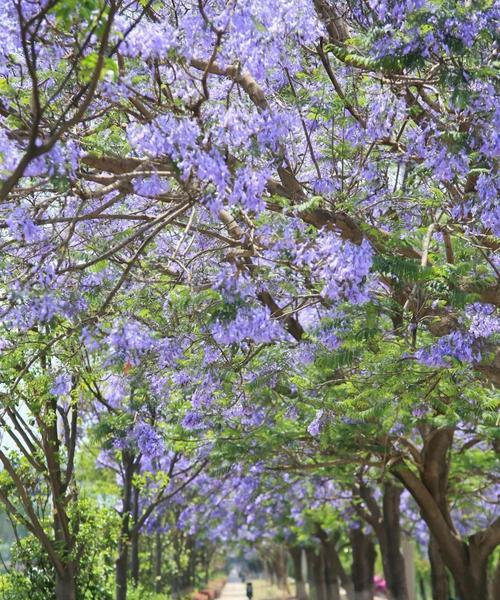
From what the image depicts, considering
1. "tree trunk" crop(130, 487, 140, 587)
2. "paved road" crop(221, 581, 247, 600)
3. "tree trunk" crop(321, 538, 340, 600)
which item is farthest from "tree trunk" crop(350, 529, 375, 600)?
"paved road" crop(221, 581, 247, 600)

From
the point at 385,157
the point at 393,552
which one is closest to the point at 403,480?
the point at 393,552

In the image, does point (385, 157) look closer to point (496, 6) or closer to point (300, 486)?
point (496, 6)

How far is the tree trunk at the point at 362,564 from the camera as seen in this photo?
22.8 m

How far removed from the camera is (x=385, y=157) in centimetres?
911

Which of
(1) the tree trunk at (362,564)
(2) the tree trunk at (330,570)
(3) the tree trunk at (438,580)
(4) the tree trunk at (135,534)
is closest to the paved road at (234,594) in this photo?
(2) the tree trunk at (330,570)

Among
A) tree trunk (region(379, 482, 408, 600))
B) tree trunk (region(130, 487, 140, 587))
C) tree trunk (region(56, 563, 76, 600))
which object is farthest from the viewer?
tree trunk (region(379, 482, 408, 600))

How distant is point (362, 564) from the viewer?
2344 centimetres

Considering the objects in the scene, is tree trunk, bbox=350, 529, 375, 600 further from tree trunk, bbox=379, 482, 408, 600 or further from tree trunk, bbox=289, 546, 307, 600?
tree trunk, bbox=289, 546, 307, 600

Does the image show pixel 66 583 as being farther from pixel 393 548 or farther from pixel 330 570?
pixel 330 570

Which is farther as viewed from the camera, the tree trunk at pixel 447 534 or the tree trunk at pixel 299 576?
the tree trunk at pixel 299 576

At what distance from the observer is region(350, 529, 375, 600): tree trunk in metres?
22.8

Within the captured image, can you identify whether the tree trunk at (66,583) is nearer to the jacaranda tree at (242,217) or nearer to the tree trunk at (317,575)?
the jacaranda tree at (242,217)

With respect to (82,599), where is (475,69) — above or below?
above

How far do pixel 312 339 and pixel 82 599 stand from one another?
5128 millimetres
